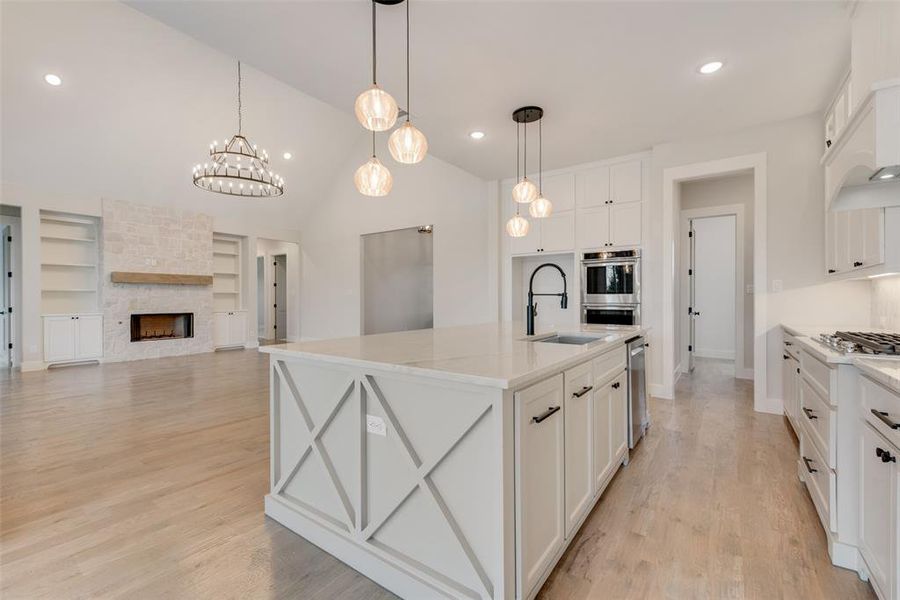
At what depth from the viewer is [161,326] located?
7625 millimetres

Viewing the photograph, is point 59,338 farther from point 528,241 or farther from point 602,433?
point 602,433

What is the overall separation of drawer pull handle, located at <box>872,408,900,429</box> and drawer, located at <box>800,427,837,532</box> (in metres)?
0.43

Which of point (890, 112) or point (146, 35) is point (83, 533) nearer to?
point (890, 112)

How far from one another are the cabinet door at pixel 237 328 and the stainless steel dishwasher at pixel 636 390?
26.8 ft

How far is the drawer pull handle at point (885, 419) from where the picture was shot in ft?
4.25

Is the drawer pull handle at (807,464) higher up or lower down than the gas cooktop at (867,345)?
lower down

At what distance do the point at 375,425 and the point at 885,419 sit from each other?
1825 millimetres

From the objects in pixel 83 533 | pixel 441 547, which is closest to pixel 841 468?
pixel 441 547

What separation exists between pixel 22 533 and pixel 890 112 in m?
4.33

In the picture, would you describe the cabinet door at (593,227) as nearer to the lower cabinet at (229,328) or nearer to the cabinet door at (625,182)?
the cabinet door at (625,182)

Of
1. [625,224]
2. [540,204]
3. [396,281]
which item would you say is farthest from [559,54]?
[396,281]

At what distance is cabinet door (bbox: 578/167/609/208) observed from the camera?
16.1 feet

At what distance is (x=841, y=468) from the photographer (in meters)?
1.67

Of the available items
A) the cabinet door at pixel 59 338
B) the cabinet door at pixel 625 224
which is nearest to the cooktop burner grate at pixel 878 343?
the cabinet door at pixel 625 224
